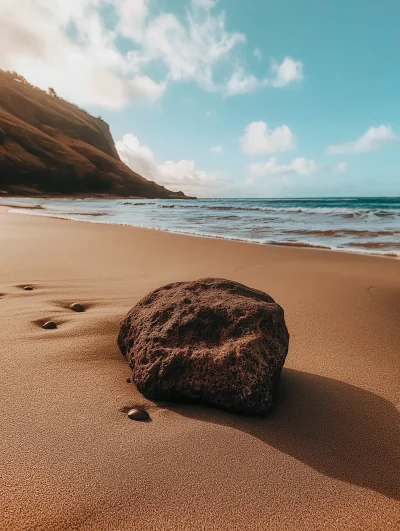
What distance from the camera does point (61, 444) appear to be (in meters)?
1.20

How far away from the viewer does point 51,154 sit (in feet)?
165

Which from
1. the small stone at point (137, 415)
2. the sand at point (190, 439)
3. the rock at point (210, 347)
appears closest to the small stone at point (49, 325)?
the sand at point (190, 439)

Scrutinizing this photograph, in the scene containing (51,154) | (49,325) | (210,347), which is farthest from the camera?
(51,154)

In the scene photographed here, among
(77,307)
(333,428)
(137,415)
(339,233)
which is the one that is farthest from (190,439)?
(339,233)

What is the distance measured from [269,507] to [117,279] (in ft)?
9.47

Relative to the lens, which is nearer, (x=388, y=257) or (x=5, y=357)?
(x=5, y=357)

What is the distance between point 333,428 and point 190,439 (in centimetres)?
56

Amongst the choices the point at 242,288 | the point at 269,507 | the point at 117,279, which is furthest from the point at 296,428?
the point at 117,279

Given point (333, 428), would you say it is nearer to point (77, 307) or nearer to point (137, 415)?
point (137, 415)

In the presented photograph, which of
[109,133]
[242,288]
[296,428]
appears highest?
[109,133]

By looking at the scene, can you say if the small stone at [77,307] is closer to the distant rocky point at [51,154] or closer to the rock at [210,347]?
the rock at [210,347]

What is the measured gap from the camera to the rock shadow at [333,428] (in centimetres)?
119

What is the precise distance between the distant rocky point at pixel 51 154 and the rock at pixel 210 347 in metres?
44.5

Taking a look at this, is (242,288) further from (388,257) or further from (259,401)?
(388,257)
